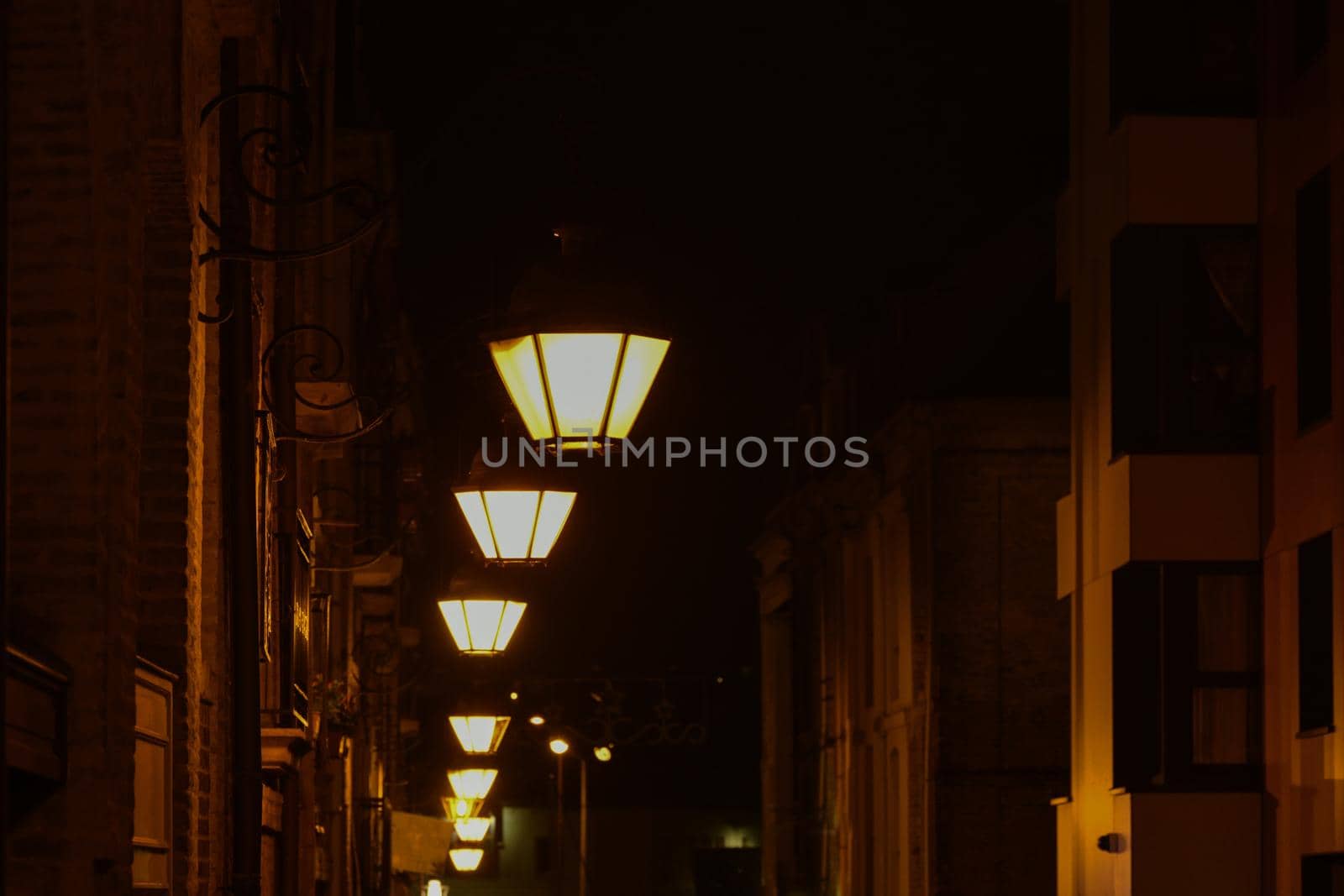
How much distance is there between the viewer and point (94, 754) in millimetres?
8711

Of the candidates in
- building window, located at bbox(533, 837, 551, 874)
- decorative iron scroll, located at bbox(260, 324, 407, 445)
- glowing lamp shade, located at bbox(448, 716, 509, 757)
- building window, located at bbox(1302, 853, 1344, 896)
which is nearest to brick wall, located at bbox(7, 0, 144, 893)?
decorative iron scroll, located at bbox(260, 324, 407, 445)

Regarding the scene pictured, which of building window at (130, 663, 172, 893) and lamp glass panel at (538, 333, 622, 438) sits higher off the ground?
lamp glass panel at (538, 333, 622, 438)

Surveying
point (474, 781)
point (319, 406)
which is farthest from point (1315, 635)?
point (474, 781)

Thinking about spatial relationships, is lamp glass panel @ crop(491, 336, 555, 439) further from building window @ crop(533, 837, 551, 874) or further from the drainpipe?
building window @ crop(533, 837, 551, 874)

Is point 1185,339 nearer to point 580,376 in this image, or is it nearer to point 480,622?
point 480,622

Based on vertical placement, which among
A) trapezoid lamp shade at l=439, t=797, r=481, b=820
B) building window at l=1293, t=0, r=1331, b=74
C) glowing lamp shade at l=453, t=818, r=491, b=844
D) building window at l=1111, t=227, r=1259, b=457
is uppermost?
building window at l=1293, t=0, r=1331, b=74

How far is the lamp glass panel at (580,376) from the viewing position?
891 centimetres

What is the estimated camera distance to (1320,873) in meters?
21.0

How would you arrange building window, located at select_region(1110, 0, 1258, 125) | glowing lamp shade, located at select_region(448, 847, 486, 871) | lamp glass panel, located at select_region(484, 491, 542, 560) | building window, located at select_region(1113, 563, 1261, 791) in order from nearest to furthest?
lamp glass panel, located at select_region(484, 491, 542, 560) < building window, located at select_region(1113, 563, 1261, 791) < building window, located at select_region(1110, 0, 1258, 125) < glowing lamp shade, located at select_region(448, 847, 486, 871)

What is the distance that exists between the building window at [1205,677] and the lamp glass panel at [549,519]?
1102 centimetres

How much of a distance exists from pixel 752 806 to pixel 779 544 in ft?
106

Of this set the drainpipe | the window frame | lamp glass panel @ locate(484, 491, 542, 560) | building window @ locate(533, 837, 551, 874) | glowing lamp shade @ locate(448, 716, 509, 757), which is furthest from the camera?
building window @ locate(533, 837, 551, 874)

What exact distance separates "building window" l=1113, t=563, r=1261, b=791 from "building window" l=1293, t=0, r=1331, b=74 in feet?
15.3

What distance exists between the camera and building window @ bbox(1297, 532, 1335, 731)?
68.6 ft
